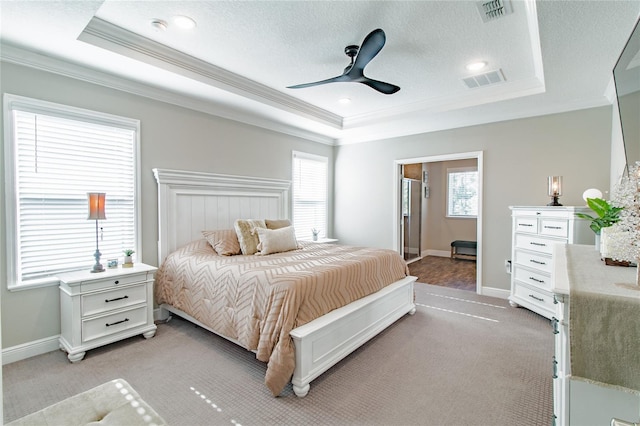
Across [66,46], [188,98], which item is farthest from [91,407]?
[188,98]

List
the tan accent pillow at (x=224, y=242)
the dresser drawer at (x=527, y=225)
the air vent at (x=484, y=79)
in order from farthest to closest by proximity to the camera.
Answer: the dresser drawer at (x=527, y=225)
the tan accent pillow at (x=224, y=242)
the air vent at (x=484, y=79)

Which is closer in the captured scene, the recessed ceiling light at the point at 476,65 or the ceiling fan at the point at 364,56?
the ceiling fan at the point at 364,56

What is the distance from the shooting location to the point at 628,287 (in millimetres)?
1197

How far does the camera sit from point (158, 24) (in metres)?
2.51

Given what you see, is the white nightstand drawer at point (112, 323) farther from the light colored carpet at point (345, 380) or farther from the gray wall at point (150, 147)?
the gray wall at point (150, 147)

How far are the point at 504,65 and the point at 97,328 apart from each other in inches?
176

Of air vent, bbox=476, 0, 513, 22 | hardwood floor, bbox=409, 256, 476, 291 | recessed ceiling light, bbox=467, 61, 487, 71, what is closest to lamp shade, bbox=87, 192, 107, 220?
air vent, bbox=476, 0, 513, 22

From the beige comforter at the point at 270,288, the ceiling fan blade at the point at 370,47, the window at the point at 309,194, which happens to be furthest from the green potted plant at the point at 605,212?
the window at the point at 309,194

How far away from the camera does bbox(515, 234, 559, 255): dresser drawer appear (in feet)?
11.3

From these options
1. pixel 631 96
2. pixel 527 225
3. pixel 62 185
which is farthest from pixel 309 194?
pixel 631 96

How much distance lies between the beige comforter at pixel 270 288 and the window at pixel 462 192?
4.68 m

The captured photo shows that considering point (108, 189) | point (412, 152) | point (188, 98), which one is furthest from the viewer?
point (412, 152)

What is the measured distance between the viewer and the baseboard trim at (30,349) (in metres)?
2.59

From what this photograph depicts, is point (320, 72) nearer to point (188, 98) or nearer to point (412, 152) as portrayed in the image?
point (188, 98)
